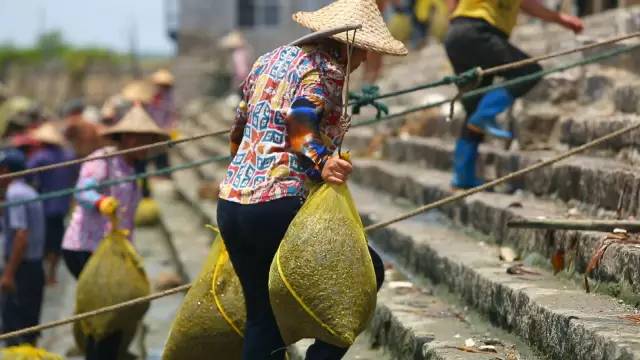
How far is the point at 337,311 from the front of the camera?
15.8 ft

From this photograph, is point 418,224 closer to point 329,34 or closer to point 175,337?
point 175,337

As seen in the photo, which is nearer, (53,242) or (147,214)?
(53,242)

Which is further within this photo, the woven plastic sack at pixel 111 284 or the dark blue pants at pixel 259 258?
the woven plastic sack at pixel 111 284

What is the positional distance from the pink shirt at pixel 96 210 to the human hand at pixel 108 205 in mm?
191

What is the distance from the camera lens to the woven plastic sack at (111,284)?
7555 millimetres

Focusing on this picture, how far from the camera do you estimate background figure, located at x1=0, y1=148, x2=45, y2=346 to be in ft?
30.2

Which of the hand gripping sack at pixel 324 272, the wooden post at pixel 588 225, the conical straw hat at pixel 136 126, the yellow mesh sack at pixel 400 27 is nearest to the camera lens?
the hand gripping sack at pixel 324 272

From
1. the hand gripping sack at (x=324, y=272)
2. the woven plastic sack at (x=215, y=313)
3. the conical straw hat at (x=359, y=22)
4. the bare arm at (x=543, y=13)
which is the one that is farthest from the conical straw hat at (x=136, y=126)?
the hand gripping sack at (x=324, y=272)

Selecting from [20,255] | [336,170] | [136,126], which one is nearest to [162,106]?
[20,255]

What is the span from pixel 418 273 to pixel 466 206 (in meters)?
0.65

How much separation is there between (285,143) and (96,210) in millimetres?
3168

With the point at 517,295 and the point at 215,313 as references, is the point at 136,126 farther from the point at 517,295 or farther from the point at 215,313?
the point at 517,295

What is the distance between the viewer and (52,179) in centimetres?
1258

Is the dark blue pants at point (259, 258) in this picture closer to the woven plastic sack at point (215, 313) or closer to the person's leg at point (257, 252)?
the person's leg at point (257, 252)
